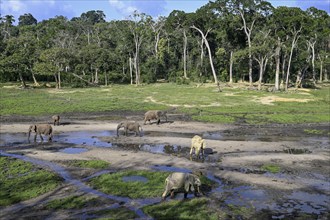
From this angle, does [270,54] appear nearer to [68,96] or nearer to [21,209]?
[68,96]

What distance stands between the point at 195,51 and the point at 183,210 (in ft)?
286

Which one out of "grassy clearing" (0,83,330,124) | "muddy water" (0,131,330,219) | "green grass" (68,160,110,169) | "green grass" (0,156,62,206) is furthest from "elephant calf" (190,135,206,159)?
"grassy clearing" (0,83,330,124)

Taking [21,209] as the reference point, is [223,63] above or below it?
above

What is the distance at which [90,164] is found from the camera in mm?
23578

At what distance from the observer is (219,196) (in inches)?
733

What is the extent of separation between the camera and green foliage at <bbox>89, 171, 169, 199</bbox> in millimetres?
18656

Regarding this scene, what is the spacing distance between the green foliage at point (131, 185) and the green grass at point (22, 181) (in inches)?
90.7

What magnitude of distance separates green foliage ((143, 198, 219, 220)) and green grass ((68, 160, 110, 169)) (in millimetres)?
7057

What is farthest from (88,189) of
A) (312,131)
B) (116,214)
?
(312,131)

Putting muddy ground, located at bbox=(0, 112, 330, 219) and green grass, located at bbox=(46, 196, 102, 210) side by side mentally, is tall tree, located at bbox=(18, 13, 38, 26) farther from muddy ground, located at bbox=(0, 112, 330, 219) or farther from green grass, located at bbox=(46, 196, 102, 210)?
green grass, located at bbox=(46, 196, 102, 210)

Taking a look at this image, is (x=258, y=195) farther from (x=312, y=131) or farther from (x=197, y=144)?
(x=312, y=131)

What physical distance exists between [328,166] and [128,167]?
12.5 m

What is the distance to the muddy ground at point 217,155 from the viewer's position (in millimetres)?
18078

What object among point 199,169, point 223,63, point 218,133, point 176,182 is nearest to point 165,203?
point 176,182
